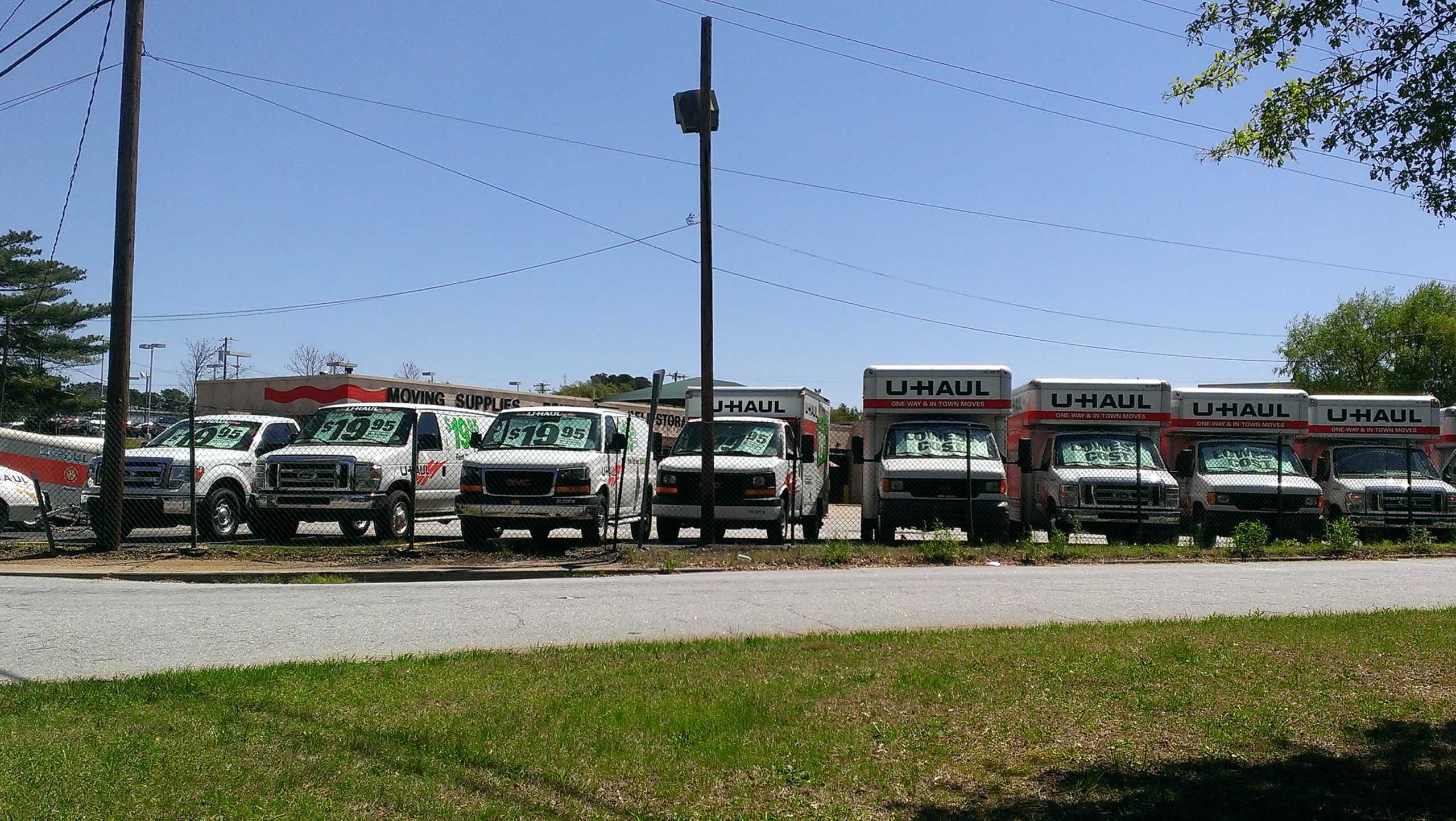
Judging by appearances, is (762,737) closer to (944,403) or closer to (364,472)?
(364,472)

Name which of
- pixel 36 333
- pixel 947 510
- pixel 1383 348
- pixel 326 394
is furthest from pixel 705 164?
pixel 1383 348

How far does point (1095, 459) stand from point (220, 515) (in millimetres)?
14478

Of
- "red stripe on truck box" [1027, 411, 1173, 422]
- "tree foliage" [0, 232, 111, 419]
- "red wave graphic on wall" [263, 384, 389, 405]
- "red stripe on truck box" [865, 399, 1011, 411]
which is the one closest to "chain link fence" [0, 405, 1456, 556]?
"red stripe on truck box" [1027, 411, 1173, 422]

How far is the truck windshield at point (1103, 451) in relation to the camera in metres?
20.0

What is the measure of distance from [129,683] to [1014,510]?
61.1 ft

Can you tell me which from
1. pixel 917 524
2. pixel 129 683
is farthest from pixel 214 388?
pixel 129 683

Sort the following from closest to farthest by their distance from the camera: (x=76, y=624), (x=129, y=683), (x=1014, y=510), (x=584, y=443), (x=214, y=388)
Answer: (x=129, y=683)
(x=76, y=624)
(x=584, y=443)
(x=1014, y=510)
(x=214, y=388)

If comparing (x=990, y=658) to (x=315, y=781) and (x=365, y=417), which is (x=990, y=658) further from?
(x=365, y=417)

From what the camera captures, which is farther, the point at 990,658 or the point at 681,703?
the point at 990,658

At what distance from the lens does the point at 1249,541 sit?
58.1 ft

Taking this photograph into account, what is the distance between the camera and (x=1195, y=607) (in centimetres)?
1139

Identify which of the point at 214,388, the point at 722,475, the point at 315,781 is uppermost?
the point at 214,388

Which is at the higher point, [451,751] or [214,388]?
[214,388]

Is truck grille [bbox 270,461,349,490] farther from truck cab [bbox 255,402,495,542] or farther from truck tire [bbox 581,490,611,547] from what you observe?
truck tire [bbox 581,490,611,547]
